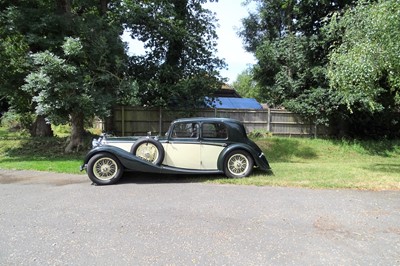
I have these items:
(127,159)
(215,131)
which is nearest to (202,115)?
(215,131)

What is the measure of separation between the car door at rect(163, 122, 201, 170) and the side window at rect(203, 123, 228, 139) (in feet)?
0.78

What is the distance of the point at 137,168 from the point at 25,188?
8.49 feet

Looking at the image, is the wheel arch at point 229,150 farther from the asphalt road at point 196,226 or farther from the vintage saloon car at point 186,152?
the asphalt road at point 196,226

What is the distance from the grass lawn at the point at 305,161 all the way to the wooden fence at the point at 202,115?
1190 mm

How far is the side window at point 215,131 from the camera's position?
814 centimetres

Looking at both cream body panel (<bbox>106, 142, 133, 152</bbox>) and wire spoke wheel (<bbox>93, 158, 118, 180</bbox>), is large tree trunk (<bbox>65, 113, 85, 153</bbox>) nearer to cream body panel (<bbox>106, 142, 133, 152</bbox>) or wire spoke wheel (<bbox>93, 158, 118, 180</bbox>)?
cream body panel (<bbox>106, 142, 133, 152</bbox>)

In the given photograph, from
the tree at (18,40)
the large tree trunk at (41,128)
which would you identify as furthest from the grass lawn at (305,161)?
the tree at (18,40)

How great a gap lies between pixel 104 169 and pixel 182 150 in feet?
6.54

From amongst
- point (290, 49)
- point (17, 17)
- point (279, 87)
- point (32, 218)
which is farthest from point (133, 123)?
point (32, 218)

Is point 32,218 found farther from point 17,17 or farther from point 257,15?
point 257,15

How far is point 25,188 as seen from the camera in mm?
7164

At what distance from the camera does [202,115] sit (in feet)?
53.4

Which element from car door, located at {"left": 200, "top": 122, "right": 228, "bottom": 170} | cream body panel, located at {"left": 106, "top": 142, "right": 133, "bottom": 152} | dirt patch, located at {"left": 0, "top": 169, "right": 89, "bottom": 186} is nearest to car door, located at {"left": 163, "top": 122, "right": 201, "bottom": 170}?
car door, located at {"left": 200, "top": 122, "right": 228, "bottom": 170}

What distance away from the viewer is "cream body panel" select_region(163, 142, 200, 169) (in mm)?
7938
